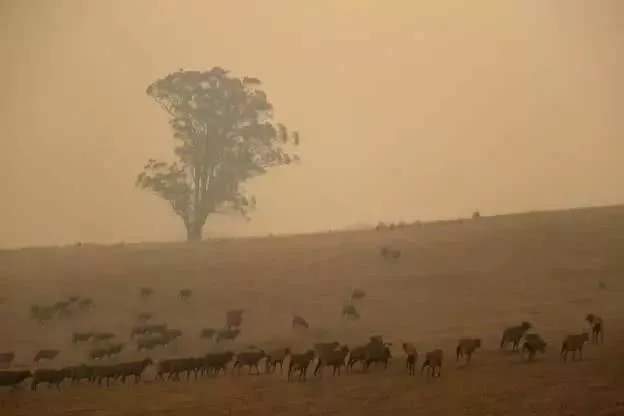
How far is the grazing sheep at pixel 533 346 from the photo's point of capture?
5.92ft

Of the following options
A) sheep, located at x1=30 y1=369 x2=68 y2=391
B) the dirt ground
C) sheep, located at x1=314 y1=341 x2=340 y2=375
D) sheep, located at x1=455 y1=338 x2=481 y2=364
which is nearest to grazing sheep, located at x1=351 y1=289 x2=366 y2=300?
the dirt ground

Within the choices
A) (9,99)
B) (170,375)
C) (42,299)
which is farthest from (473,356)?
(9,99)

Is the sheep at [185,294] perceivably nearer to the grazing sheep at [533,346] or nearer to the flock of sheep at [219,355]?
the flock of sheep at [219,355]

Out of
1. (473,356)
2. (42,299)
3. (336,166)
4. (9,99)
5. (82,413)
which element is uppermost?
(9,99)

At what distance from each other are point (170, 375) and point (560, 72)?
45.0 inches

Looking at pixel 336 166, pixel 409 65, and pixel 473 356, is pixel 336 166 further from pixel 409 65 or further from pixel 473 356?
pixel 473 356

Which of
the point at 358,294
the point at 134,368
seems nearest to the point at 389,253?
the point at 358,294

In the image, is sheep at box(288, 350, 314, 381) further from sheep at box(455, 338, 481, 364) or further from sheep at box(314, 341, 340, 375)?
sheep at box(455, 338, 481, 364)

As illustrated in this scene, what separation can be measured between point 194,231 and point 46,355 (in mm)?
406

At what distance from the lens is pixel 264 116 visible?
193 centimetres

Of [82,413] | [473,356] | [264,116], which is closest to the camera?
[82,413]

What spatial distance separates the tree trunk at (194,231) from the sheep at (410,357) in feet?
1.68

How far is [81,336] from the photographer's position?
5.78 ft

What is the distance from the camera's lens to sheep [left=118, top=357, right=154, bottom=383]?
173 centimetres
